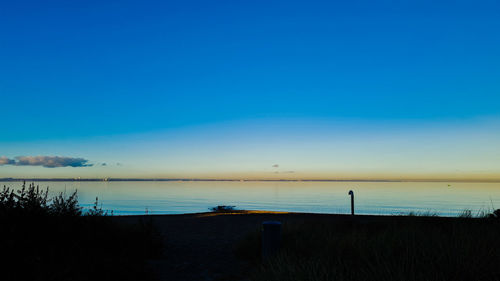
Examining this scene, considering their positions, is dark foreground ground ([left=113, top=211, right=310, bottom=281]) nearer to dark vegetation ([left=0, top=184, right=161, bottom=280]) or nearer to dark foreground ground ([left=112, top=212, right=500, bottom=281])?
dark foreground ground ([left=112, top=212, right=500, bottom=281])

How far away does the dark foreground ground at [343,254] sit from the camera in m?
4.08

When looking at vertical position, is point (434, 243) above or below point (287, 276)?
above

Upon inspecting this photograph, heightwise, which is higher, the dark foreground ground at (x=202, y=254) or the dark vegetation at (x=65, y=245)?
the dark vegetation at (x=65, y=245)

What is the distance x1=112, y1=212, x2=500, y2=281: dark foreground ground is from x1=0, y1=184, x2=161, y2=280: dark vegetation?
27.5 inches

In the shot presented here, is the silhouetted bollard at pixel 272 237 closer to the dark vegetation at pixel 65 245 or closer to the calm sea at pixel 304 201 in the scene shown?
the dark vegetation at pixel 65 245

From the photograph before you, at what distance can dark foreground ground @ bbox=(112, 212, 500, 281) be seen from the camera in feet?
13.4

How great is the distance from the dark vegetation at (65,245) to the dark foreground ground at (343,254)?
0.70 m

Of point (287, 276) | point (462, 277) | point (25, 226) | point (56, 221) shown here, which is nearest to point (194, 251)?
point (56, 221)

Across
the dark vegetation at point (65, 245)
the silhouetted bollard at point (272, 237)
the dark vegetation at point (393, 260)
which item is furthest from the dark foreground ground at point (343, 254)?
the dark vegetation at point (65, 245)

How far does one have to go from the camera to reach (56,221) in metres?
6.64

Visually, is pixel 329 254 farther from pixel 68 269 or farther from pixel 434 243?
pixel 68 269

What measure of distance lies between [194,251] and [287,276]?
4.57 metres

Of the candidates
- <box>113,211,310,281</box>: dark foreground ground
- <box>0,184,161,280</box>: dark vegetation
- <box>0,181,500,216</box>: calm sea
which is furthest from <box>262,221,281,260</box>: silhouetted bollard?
<box>0,181,500,216</box>: calm sea

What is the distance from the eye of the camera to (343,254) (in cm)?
555
